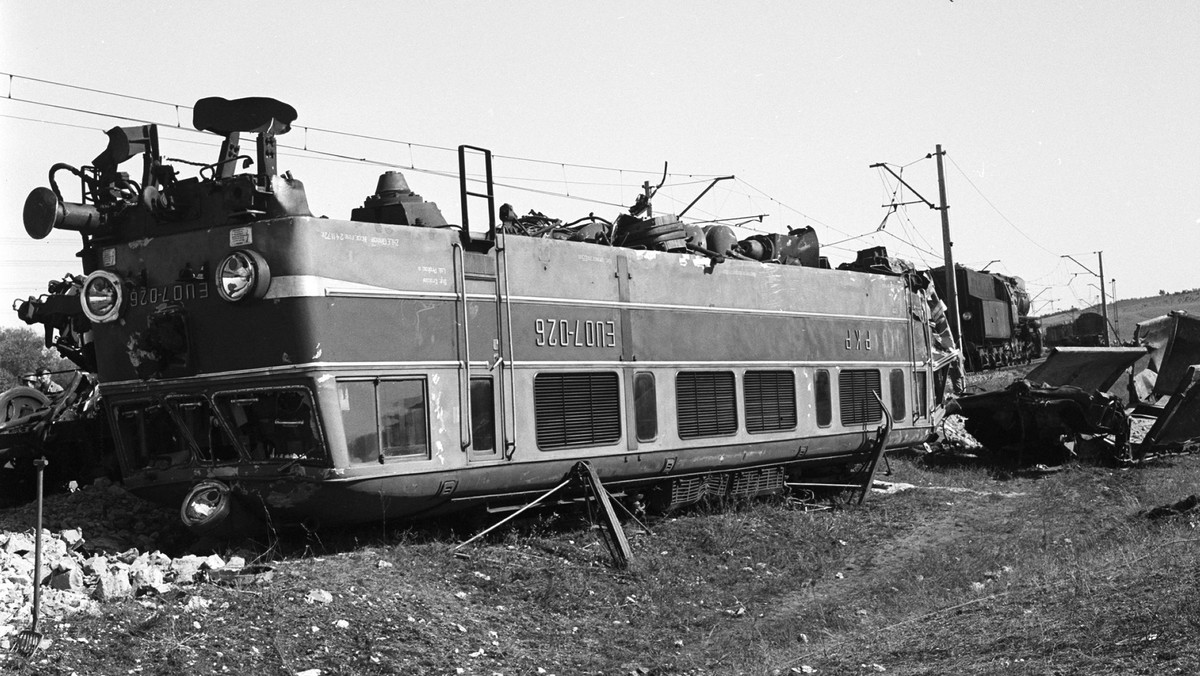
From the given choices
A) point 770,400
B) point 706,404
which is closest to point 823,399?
point 770,400

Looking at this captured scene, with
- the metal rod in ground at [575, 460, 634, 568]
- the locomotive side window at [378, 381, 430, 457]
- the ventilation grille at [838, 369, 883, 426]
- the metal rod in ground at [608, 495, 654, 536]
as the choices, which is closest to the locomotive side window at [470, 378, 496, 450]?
Result: the locomotive side window at [378, 381, 430, 457]

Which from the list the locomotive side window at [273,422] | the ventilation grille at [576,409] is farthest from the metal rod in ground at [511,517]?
the locomotive side window at [273,422]

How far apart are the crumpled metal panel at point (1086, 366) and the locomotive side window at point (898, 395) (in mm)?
6379

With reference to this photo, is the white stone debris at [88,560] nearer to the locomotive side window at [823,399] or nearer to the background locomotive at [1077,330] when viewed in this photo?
the locomotive side window at [823,399]

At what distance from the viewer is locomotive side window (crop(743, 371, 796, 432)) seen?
13445 millimetres

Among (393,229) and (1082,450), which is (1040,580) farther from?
(1082,450)

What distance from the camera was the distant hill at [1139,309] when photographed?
6888cm

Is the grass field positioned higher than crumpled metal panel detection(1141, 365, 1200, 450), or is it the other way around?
crumpled metal panel detection(1141, 365, 1200, 450)

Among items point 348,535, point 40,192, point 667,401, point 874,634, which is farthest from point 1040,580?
point 40,192

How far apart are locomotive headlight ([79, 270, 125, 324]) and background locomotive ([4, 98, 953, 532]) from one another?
0.01m

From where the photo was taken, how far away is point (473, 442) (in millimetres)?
10391

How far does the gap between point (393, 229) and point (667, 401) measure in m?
3.69

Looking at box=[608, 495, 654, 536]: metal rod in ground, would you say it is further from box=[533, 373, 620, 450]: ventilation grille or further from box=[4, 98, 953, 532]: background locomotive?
box=[533, 373, 620, 450]: ventilation grille

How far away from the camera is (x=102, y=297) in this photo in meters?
10.1
